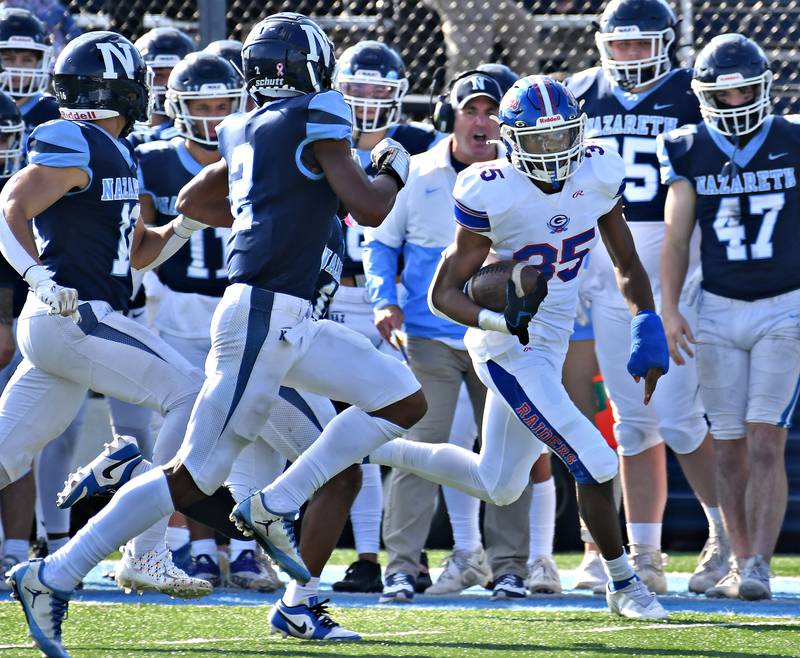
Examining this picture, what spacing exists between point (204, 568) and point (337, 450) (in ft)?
5.82

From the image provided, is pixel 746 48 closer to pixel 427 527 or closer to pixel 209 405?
pixel 427 527

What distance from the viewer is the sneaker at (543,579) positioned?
5695 mm

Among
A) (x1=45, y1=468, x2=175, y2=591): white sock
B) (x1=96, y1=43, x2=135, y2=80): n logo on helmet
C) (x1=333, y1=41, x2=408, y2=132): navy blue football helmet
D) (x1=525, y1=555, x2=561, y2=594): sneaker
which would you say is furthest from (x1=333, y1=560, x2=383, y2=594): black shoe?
(x1=96, y1=43, x2=135, y2=80): n logo on helmet

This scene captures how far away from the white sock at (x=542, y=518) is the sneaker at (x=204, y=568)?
4.02ft

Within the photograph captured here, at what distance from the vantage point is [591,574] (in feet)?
Answer: 19.0

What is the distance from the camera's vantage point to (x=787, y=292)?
18.3 ft

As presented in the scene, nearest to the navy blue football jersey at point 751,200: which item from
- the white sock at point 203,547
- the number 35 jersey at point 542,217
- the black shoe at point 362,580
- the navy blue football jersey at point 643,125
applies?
the navy blue football jersey at point 643,125

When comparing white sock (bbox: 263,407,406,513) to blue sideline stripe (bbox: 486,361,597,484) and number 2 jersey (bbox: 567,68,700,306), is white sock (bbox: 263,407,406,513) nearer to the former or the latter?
blue sideline stripe (bbox: 486,361,597,484)

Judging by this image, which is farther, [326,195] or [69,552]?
[326,195]

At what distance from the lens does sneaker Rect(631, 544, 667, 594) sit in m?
5.63

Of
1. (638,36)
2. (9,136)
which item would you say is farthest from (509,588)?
(9,136)

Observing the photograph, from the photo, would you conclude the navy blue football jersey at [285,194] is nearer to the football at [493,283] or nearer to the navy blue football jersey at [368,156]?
the football at [493,283]

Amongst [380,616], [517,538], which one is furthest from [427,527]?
[380,616]

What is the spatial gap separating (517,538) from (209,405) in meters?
1.97
